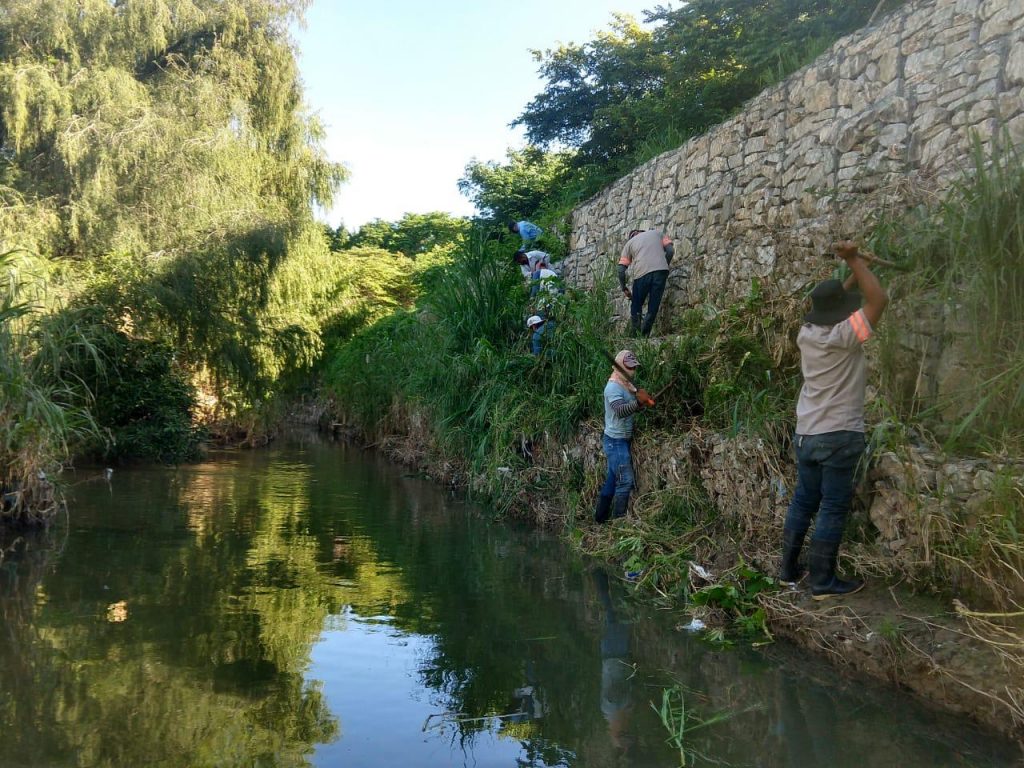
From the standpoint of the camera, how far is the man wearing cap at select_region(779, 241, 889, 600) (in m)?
4.97

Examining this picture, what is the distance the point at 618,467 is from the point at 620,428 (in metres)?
0.37

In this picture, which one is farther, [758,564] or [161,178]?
[161,178]

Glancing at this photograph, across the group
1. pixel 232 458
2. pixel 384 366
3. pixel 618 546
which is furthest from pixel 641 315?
pixel 232 458

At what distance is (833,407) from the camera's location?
5082mm

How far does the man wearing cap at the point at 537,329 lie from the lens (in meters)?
10.7

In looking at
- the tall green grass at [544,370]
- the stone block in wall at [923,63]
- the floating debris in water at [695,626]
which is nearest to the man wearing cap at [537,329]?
the tall green grass at [544,370]

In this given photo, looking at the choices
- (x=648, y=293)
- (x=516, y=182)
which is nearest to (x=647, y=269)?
(x=648, y=293)

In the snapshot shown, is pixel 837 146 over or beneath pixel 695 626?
over

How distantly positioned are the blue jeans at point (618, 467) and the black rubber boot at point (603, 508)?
0.06 meters

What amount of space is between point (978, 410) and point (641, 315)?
17.9 feet

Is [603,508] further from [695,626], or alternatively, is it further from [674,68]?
[674,68]

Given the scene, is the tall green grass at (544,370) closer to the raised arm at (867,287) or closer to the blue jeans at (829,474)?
the blue jeans at (829,474)

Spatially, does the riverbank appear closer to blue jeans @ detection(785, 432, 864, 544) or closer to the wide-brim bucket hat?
blue jeans @ detection(785, 432, 864, 544)

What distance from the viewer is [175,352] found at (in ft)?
51.5
